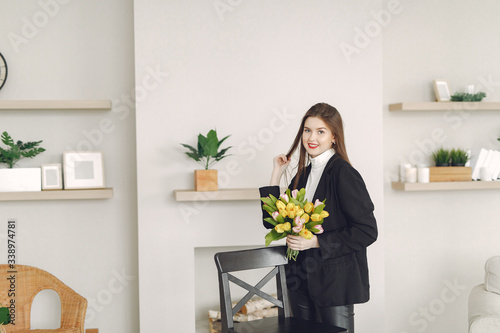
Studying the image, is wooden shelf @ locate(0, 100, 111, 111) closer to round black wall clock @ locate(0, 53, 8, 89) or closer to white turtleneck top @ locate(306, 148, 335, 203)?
round black wall clock @ locate(0, 53, 8, 89)

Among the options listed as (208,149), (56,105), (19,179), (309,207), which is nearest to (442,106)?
(208,149)

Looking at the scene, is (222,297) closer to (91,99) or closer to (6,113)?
(91,99)

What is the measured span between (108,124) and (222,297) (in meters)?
1.52

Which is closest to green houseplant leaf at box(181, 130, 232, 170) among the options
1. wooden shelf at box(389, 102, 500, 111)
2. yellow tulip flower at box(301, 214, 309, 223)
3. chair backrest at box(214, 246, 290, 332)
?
chair backrest at box(214, 246, 290, 332)

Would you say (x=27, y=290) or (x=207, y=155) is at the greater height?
(x=207, y=155)

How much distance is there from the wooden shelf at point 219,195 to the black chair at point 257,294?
53cm

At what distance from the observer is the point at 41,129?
3.26m

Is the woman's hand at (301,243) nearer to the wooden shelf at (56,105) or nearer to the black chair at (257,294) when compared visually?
the black chair at (257,294)

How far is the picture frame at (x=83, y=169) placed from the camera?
3.12 meters

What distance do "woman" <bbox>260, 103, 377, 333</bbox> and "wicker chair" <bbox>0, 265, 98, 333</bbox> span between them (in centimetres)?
141

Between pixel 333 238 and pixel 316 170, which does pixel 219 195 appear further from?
pixel 333 238

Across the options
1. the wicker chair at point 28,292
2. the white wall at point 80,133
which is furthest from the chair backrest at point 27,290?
the white wall at point 80,133

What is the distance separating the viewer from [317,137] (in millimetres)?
2324

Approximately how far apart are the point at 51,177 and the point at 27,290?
0.67 meters
